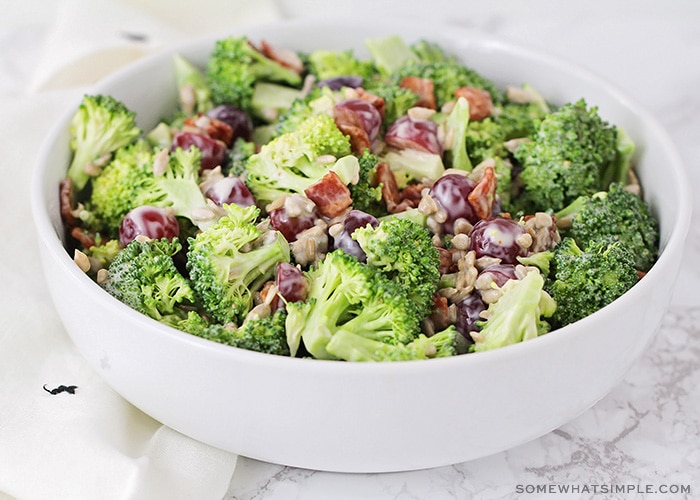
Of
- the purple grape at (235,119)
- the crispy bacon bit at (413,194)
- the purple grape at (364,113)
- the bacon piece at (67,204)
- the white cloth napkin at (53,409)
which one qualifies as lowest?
the white cloth napkin at (53,409)

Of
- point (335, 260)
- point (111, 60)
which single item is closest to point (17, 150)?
point (111, 60)

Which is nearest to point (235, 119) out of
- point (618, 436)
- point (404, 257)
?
point (404, 257)

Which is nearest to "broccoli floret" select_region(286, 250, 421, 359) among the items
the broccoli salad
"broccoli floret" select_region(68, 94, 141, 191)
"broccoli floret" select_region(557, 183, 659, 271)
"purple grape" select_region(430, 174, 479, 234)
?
the broccoli salad

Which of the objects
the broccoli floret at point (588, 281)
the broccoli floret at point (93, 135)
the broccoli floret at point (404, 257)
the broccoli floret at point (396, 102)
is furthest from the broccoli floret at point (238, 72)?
the broccoli floret at point (588, 281)

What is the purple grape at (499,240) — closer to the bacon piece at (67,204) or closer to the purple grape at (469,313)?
the purple grape at (469,313)

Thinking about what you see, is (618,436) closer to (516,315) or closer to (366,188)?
(516,315)

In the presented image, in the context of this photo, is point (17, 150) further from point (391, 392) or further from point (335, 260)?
point (391, 392)

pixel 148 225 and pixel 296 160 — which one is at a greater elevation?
pixel 296 160
